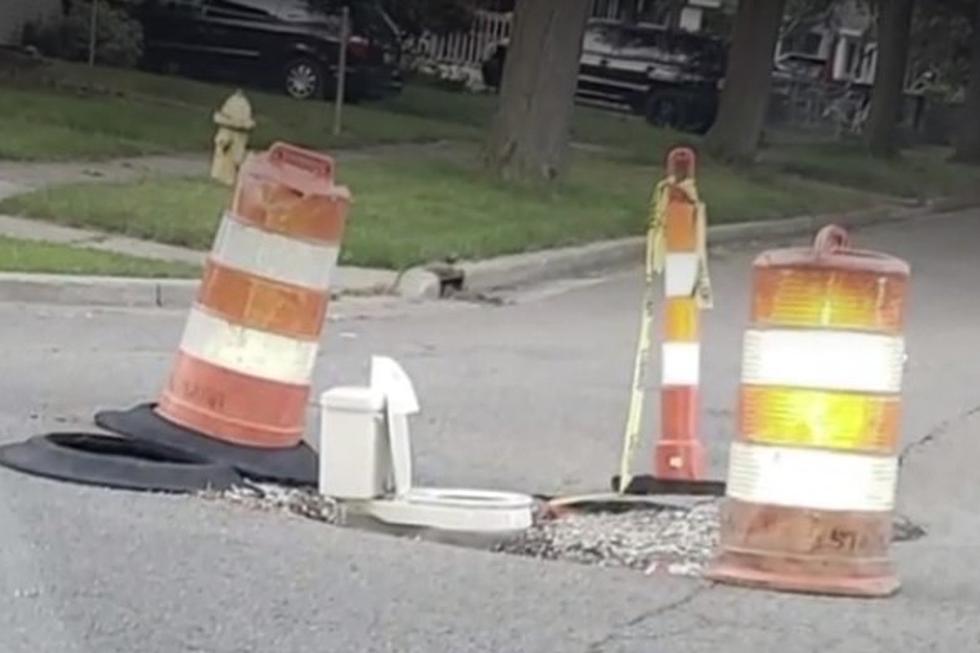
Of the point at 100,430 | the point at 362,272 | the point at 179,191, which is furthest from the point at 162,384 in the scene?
the point at 179,191

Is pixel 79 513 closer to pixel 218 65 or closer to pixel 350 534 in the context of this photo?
pixel 350 534

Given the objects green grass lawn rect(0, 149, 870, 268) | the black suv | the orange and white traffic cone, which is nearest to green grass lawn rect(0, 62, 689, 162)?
the black suv

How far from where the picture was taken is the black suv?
32656 mm

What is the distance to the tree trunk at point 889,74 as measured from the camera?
38.4m

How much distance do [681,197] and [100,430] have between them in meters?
2.39

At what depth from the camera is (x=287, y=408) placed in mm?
8438

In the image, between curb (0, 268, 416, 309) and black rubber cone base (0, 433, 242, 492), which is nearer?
black rubber cone base (0, 433, 242, 492)

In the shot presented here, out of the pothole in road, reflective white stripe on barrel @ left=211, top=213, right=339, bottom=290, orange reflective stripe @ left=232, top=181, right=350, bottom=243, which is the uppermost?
orange reflective stripe @ left=232, top=181, right=350, bottom=243

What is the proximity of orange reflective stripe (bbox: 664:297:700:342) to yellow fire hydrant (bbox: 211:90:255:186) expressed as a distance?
5645 millimetres

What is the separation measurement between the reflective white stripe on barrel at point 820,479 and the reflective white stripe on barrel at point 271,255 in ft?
6.21

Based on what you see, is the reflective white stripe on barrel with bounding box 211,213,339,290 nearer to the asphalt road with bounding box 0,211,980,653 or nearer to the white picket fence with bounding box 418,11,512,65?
the asphalt road with bounding box 0,211,980,653

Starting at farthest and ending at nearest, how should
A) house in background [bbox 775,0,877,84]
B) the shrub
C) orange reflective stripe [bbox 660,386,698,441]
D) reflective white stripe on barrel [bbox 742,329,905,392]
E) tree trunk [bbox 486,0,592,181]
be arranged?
house in background [bbox 775,0,877,84], the shrub, tree trunk [bbox 486,0,592,181], orange reflective stripe [bbox 660,386,698,441], reflective white stripe on barrel [bbox 742,329,905,392]

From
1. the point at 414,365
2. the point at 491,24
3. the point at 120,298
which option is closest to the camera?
the point at 414,365

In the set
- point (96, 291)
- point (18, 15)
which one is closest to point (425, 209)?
point (96, 291)
